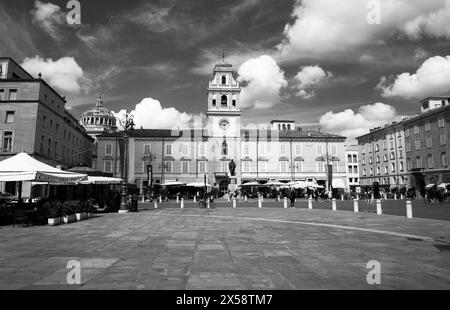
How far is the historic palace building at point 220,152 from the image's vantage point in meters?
59.8

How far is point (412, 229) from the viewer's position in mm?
12000

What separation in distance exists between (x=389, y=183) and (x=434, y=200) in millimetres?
29324

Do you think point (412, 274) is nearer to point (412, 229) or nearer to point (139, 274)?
point (139, 274)

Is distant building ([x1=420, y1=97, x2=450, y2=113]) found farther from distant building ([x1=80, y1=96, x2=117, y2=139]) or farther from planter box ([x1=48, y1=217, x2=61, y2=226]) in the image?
distant building ([x1=80, y1=96, x2=117, y2=139])

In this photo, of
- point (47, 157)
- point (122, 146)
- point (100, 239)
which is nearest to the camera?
point (100, 239)

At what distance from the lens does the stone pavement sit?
5.19m

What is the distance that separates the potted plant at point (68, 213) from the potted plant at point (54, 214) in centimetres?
34

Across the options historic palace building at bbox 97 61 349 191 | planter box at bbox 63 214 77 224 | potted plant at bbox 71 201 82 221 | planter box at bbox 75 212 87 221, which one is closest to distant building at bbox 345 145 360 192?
historic palace building at bbox 97 61 349 191

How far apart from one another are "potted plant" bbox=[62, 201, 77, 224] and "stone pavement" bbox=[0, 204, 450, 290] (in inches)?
156

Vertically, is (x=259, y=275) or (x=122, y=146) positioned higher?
(x=122, y=146)

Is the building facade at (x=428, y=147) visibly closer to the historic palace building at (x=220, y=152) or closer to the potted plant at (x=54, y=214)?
the historic palace building at (x=220, y=152)

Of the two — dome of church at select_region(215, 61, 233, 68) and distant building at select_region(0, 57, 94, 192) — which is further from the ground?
dome of church at select_region(215, 61, 233, 68)

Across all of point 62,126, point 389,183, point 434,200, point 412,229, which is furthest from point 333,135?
point 412,229

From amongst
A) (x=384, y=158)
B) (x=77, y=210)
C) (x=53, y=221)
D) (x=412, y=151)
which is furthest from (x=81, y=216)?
(x=384, y=158)
